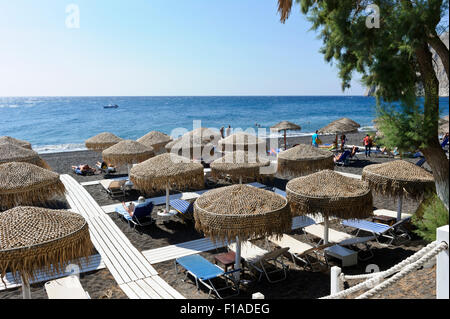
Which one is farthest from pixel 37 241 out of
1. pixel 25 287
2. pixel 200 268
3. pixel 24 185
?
pixel 24 185

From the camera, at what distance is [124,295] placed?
20.1 feet

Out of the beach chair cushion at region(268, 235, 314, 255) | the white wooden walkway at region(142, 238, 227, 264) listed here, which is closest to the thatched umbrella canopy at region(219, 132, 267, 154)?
the white wooden walkway at region(142, 238, 227, 264)

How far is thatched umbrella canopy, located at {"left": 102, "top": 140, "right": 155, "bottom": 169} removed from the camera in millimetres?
13094

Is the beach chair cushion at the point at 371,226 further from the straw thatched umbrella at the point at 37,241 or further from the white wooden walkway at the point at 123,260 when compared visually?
the straw thatched umbrella at the point at 37,241

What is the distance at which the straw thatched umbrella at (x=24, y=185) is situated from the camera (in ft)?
27.5

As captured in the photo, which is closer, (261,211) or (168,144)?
(261,211)

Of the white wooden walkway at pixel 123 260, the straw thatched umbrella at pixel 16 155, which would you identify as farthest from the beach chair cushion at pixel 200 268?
the straw thatched umbrella at pixel 16 155

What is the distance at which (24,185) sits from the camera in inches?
331

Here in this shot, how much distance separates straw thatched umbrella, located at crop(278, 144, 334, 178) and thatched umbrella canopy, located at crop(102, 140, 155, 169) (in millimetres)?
5282
